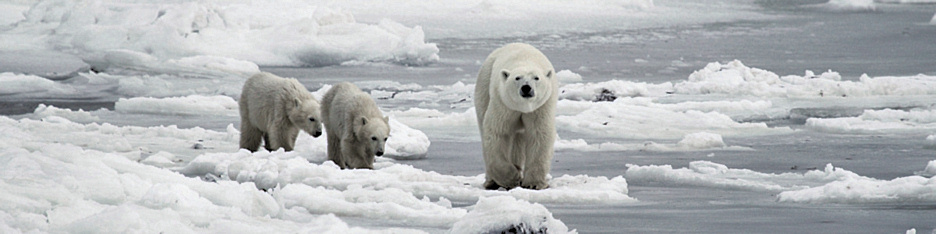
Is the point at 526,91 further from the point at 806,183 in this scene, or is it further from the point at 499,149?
the point at 806,183

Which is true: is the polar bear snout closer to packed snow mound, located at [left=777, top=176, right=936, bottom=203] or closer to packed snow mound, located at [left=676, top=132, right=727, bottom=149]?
packed snow mound, located at [left=777, top=176, right=936, bottom=203]

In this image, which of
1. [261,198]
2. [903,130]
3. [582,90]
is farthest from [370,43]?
[261,198]

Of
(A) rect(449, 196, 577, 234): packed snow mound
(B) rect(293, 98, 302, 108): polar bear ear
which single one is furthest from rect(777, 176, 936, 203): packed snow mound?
(B) rect(293, 98, 302, 108): polar bear ear

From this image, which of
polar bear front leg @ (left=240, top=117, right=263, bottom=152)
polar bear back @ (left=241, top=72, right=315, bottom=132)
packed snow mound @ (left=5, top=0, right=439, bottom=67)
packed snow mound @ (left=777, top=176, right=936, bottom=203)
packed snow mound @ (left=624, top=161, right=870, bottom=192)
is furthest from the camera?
packed snow mound @ (left=5, top=0, right=439, bottom=67)

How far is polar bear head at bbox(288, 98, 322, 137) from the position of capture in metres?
8.01

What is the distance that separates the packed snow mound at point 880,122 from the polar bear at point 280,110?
218 inches

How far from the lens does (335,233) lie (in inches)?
148

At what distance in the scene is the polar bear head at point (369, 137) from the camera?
7.38m

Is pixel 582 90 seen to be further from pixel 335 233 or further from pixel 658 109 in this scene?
pixel 335 233

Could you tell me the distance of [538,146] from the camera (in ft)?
19.8

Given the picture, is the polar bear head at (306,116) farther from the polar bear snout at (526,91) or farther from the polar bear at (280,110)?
the polar bear snout at (526,91)

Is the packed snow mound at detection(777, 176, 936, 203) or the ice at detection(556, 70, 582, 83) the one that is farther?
the ice at detection(556, 70, 582, 83)

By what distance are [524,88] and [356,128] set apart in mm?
2131

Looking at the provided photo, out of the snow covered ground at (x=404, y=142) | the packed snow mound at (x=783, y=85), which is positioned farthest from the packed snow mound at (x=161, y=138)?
the packed snow mound at (x=783, y=85)
